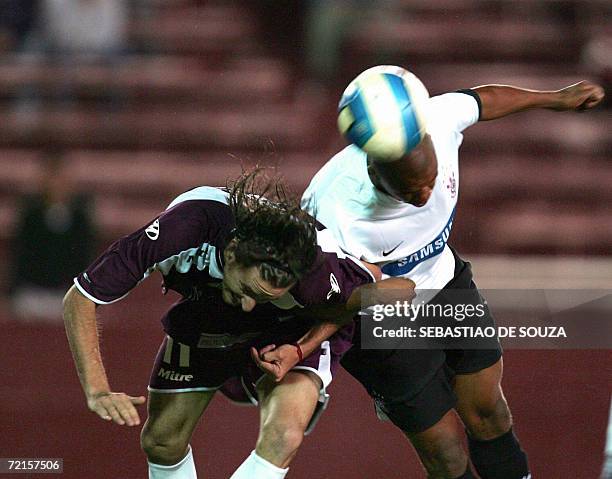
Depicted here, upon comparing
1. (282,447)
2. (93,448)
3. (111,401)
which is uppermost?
(111,401)

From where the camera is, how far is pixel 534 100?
2.93 m

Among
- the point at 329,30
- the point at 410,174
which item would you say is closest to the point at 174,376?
the point at 410,174

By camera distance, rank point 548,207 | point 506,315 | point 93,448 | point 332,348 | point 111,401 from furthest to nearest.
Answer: point 548,207 → point 506,315 → point 93,448 → point 332,348 → point 111,401

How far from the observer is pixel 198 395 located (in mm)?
2734

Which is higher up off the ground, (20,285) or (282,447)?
(282,447)

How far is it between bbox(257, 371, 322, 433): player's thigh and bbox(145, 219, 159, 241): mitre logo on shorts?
1.41 feet

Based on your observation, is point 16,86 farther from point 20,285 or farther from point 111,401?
point 111,401

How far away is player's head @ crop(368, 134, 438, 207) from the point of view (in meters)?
2.46

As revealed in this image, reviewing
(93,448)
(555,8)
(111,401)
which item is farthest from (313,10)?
(111,401)

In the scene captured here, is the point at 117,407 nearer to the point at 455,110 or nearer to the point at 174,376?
the point at 174,376

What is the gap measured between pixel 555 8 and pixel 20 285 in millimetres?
3030

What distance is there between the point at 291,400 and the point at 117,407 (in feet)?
1.33

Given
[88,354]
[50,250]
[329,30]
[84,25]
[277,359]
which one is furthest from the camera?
[329,30]

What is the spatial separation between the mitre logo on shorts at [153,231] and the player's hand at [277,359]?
0.34 m
